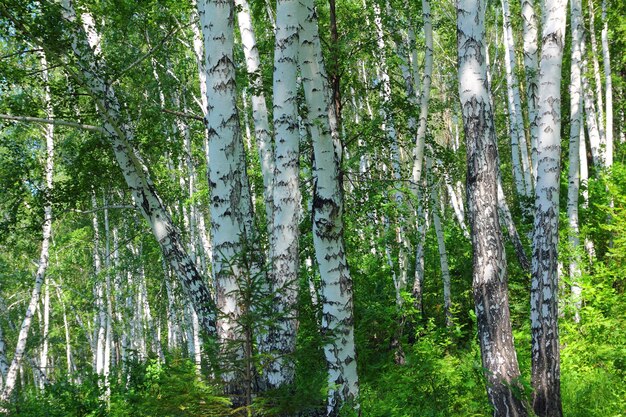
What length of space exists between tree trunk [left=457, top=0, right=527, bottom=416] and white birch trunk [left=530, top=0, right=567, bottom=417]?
89 centimetres

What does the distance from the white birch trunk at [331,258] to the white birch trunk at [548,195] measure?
5.96 feet

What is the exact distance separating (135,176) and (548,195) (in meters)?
4.95

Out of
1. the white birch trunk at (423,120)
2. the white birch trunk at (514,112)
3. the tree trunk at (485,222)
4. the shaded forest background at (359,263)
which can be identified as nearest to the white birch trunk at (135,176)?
the shaded forest background at (359,263)

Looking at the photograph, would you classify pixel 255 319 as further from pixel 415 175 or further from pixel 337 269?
pixel 415 175

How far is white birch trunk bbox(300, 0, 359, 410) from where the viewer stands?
4.95m

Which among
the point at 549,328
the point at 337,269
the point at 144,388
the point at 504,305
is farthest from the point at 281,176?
the point at 144,388

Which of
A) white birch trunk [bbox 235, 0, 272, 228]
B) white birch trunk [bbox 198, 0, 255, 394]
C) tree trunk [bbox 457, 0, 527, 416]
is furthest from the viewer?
white birch trunk [bbox 235, 0, 272, 228]

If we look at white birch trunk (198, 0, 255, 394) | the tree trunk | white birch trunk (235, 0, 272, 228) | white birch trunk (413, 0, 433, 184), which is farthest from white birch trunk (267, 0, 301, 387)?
white birch trunk (413, 0, 433, 184)

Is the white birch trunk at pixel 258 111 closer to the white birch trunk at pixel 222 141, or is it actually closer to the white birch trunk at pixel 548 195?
the white birch trunk at pixel 222 141

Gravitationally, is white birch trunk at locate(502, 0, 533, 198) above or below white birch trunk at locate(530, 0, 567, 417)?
above

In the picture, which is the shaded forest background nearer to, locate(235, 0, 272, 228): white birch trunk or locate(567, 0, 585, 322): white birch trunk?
locate(567, 0, 585, 322): white birch trunk

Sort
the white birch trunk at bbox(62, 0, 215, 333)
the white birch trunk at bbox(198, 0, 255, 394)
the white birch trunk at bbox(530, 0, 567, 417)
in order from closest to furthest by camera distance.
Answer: the white birch trunk at bbox(198, 0, 255, 394) → the white birch trunk at bbox(530, 0, 567, 417) → the white birch trunk at bbox(62, 0, 215, 333)

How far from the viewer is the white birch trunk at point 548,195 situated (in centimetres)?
531

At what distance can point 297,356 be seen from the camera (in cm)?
414
